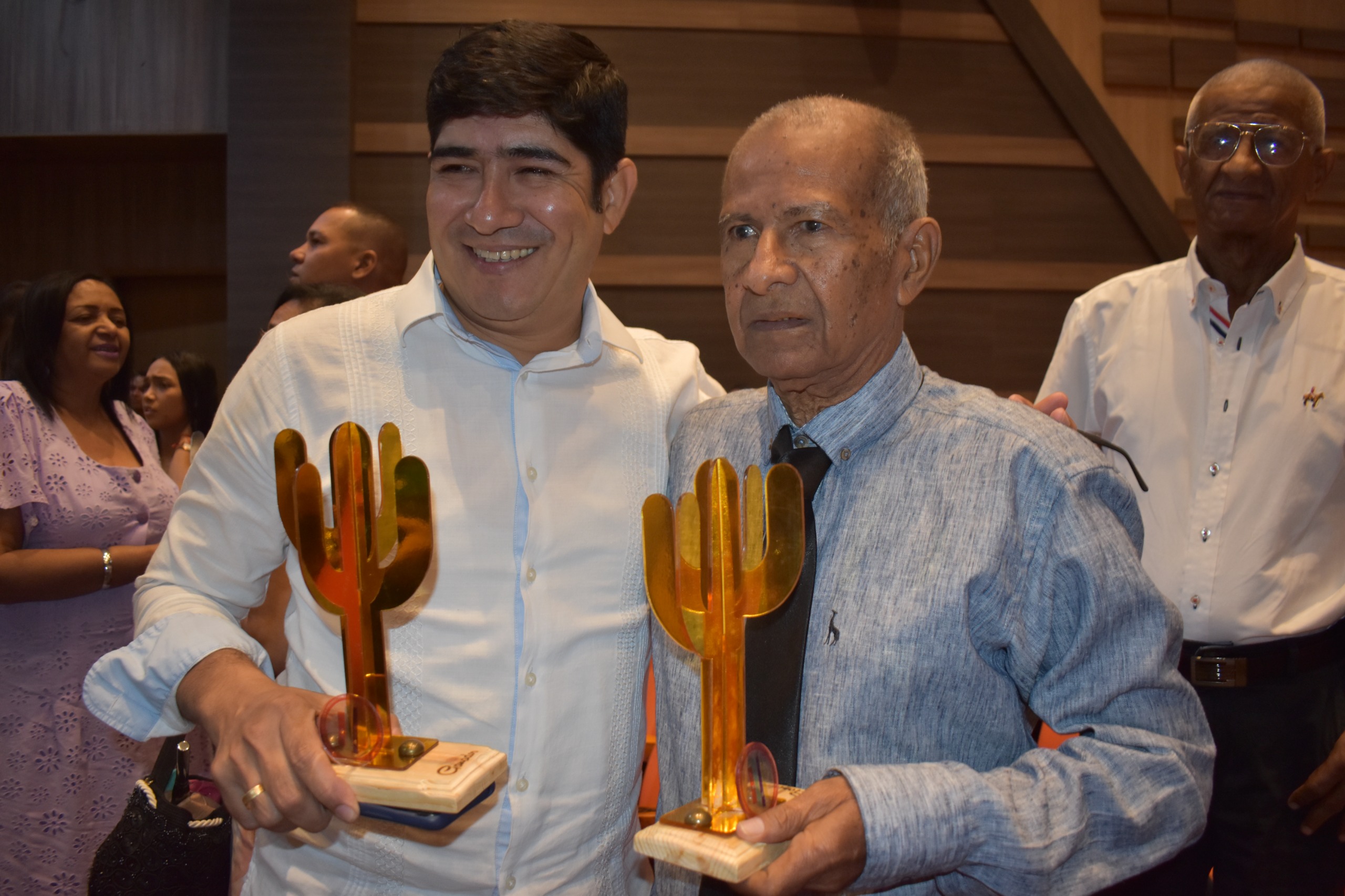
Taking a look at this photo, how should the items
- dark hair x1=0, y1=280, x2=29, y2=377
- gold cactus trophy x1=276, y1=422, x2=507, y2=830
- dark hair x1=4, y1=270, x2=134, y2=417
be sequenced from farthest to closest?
1. dark hair x1=0, y1=280, x2=29, y2=377
2. dark hair x1=4, y1=270, x2=134, y2=417
3. gold cactus trophy x1=276, y1=422, x2=507, y2=830

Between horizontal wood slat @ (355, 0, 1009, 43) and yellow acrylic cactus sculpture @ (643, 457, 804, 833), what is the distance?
132 inches

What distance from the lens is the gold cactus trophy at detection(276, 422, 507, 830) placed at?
35.2 inches

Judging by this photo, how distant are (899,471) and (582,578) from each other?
0.44 meters

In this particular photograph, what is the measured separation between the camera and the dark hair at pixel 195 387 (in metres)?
4.32

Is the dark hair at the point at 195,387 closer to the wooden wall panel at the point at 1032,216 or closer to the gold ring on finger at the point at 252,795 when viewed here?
the wooden wall panel at the point at 1032,216

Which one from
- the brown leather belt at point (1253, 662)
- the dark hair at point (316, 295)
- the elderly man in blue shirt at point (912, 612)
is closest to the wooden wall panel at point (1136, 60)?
the brown leather belt at point (1253, 662)

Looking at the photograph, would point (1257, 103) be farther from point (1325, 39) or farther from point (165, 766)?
point (1325, 39)

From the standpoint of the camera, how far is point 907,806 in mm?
884

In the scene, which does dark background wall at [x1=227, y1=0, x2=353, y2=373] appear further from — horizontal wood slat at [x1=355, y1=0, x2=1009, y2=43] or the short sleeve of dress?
the short sleeve of dress

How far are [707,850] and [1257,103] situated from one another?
2052mm

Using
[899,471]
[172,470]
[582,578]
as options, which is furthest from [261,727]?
[172,470]

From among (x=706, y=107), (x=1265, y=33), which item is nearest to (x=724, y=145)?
(x=706, y=107)

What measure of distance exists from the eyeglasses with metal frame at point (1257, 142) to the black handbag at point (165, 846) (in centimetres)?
241

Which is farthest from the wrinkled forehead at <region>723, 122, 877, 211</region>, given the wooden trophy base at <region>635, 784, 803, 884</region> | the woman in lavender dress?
the woman in lavender dress
